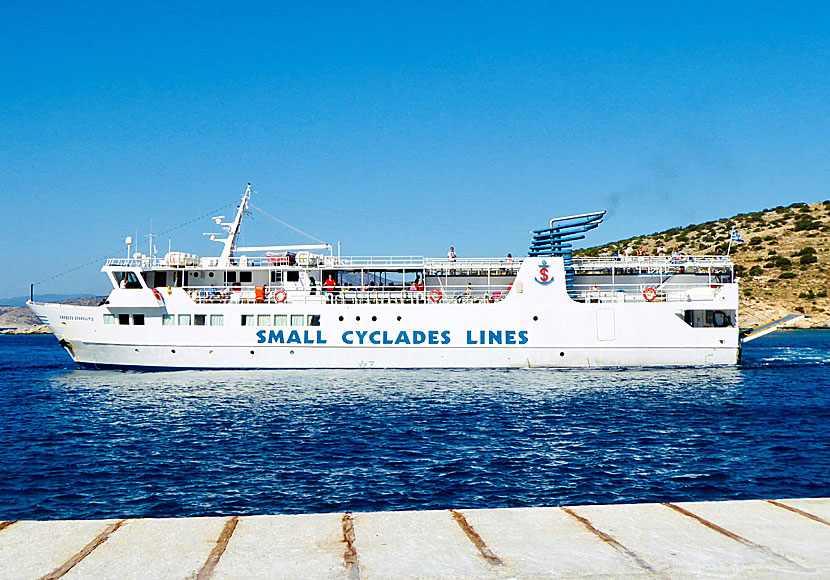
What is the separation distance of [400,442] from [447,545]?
35.5ft

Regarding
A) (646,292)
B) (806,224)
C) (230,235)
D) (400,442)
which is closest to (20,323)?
(230,235)

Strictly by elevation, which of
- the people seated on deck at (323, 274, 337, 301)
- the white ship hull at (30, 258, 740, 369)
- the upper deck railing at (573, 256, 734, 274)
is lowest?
the white ship hull at (30, 258, 740, 369)

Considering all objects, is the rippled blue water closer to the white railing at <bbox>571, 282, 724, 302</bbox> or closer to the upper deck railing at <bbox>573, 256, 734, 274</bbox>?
the white railing at <bbox>571, 282, 724, 302</bbox>

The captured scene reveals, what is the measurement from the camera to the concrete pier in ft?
18.6

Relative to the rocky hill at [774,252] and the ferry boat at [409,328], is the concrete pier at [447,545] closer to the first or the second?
the ferry boat at [409,328]

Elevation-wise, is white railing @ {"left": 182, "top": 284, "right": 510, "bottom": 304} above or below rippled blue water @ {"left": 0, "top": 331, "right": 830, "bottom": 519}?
above

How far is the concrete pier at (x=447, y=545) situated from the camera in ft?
18.6

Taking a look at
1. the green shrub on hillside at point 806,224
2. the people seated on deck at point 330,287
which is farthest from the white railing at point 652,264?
the green shrub on hillside at point 806,224

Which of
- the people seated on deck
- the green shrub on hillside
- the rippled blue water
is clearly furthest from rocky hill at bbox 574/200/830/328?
the rippled blue water

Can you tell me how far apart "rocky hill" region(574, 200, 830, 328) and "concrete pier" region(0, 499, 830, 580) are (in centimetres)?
6195

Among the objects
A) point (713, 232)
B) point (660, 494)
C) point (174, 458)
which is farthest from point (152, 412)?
point (713, 232)

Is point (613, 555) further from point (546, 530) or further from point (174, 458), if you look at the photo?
point (174, 458)

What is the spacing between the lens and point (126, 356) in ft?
105

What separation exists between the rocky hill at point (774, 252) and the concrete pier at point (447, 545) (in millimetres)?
61950
